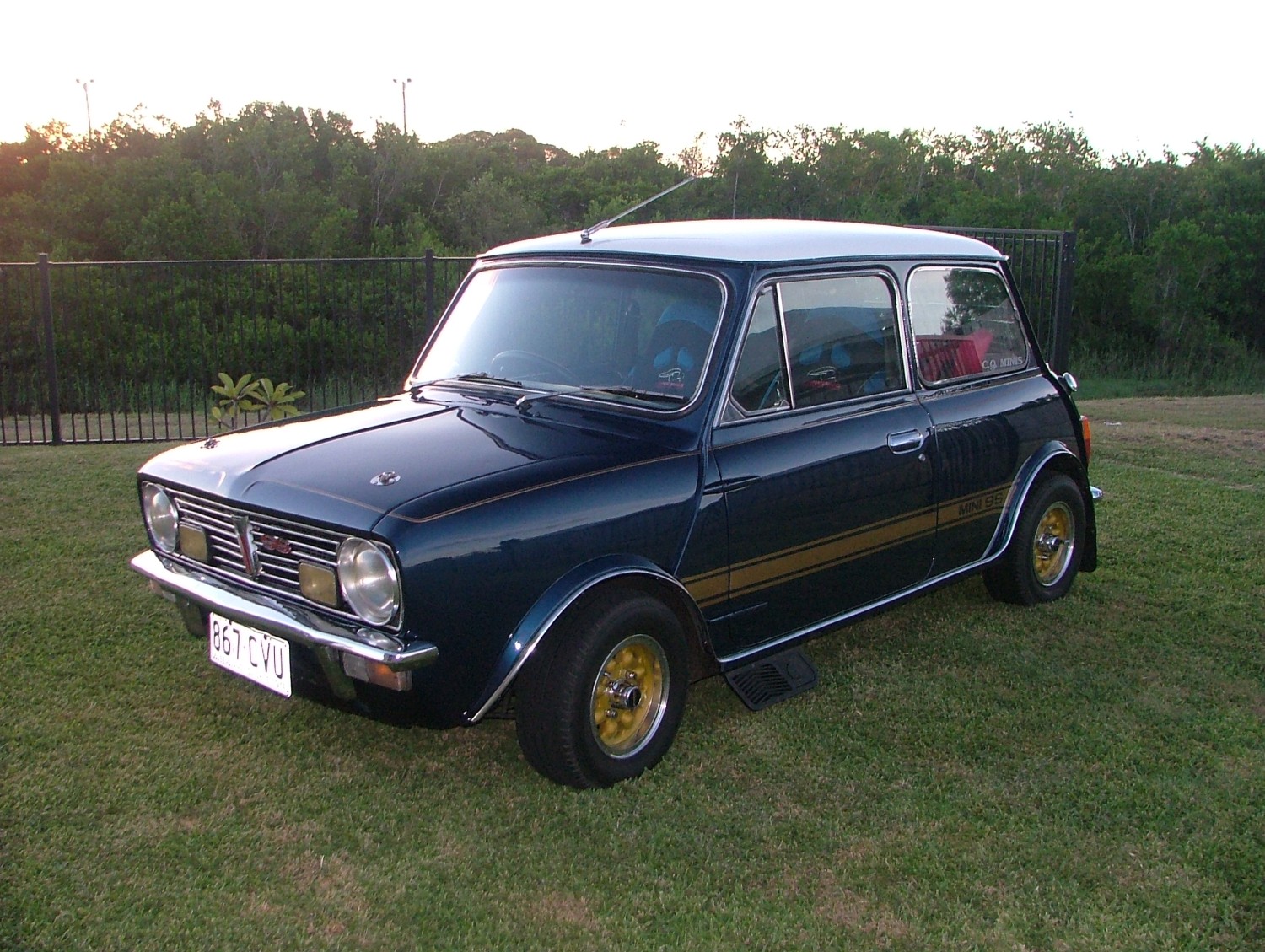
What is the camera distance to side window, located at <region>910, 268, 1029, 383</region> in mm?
4891

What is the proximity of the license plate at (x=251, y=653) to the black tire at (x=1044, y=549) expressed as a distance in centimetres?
328

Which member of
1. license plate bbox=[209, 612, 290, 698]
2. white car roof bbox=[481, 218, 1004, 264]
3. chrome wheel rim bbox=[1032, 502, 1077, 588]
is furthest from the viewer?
chrome wheel rim bbox=[1032, 502, 1077, 588]

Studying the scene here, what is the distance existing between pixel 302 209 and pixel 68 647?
123 feet

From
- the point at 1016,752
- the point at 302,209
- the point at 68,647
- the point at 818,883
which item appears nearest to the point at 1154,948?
the point at 818,883

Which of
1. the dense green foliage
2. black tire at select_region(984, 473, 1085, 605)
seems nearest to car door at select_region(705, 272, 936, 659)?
black tire at select_region(984, 473, 1085, 605)

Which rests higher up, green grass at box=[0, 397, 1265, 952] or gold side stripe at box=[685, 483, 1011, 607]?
gold side stripe at box=[685, 483, 1011, 607]

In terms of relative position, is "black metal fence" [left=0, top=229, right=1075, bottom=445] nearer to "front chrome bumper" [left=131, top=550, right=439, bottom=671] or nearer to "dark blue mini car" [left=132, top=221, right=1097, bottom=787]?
"dark blue mini car" [left=132, top=221, right=1097, bottom=787]

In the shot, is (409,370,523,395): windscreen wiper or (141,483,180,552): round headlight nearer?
(141,483,180,552): round headlight

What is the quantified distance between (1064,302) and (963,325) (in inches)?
242

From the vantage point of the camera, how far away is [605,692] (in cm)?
367

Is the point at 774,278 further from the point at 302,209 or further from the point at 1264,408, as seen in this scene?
the point at 302,209

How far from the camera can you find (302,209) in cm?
3994

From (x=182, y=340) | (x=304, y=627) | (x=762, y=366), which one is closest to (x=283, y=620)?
(x=304, y=627)

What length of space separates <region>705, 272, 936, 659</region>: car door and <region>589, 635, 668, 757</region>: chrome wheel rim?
0.30 meters
